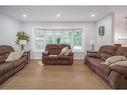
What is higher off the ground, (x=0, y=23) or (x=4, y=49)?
(x=0, y=23)

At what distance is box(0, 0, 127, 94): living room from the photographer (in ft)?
14.3

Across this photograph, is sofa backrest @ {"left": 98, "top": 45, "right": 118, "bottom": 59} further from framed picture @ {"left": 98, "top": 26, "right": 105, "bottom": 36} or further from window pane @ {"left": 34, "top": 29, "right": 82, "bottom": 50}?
window pane @ {"left": 34, "top": 29, "right": 82, "bottom": 50}

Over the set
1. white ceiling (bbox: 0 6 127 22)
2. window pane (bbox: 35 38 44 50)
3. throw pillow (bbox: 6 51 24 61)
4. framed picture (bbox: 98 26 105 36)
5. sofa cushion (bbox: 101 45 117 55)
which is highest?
white ceiling (bbox: 0 6 127 22)

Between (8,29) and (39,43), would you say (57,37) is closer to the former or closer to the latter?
(39,43)

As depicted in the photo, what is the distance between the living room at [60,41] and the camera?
4.37m

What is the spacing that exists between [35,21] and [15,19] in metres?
1.21

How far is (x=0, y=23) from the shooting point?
5637 millimetres

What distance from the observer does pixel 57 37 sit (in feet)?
27.1

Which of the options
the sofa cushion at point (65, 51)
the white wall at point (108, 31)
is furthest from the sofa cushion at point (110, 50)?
the sofa cushion at point (65, 51)

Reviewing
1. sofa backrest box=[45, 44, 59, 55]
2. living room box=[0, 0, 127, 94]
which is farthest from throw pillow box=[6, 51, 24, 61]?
sofa backrest box=[45, 44, 59, 55]
